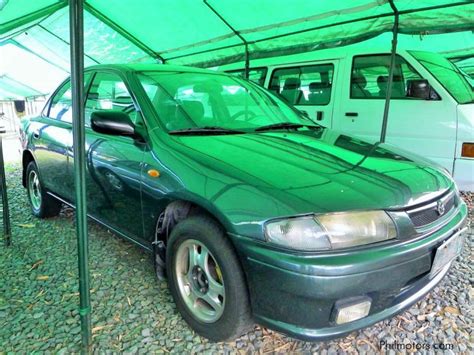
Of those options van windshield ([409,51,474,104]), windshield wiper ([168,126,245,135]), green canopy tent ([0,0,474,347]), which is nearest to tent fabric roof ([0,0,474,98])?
green canopy tent ([0,0,474,347])

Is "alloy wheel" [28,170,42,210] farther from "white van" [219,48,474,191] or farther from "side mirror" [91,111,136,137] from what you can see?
"white van" [219,48,474,191]

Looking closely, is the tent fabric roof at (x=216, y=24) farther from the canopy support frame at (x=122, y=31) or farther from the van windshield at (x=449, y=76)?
the van windshield at (x=449, y=76)

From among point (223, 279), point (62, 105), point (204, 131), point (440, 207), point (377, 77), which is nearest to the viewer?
point (223, 279)

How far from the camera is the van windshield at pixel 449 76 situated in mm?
4184

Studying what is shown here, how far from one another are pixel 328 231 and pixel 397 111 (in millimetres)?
A: 3501

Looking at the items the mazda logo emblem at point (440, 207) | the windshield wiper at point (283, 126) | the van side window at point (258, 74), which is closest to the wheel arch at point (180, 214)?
the windshield wiper at point (283, 126)

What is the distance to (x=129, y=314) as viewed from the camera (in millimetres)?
2209

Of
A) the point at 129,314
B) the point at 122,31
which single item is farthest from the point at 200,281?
the point at 122,31

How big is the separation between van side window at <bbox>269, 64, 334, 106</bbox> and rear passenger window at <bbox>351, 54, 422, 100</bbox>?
0.35 metres

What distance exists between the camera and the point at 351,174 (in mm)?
1877

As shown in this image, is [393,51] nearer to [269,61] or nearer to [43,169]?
[269,61]

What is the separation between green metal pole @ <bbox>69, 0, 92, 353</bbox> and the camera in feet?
5.25

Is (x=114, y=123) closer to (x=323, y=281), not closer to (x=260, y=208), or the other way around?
(x=260, y=208)

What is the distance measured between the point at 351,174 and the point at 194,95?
1333 millimetres
